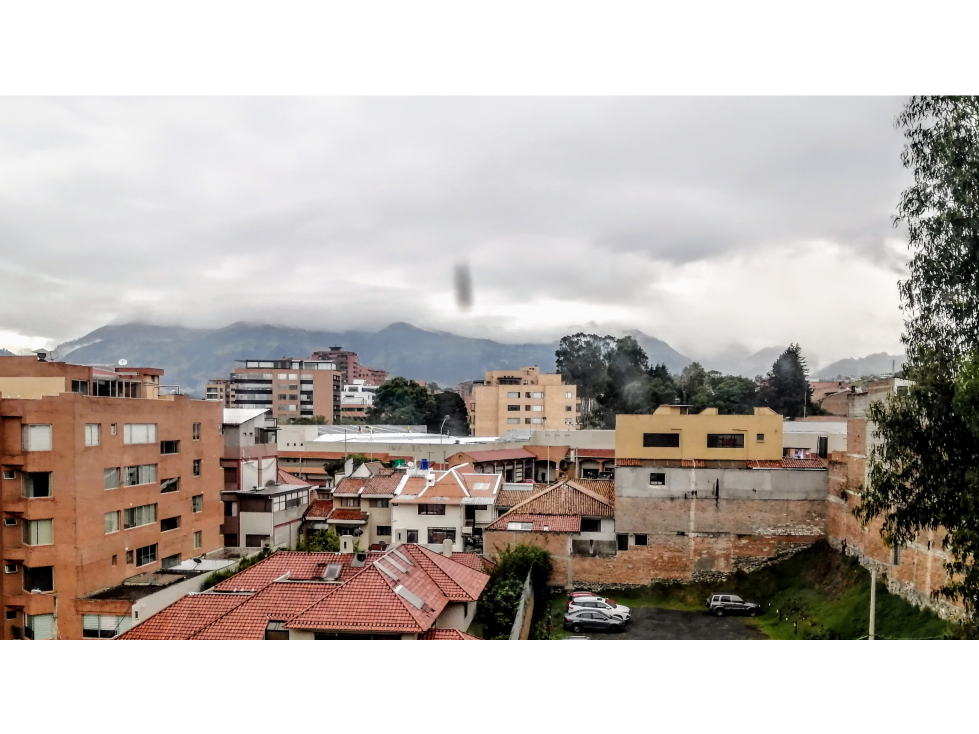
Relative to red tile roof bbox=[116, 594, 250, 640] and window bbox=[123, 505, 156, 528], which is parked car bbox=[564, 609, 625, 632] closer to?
red tile roof bbox=[116, 594, 250, 640]

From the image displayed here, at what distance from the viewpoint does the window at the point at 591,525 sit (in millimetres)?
10203

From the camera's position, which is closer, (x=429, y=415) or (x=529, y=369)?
(x=529, y=369)

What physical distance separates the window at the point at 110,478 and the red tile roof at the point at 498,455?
8.30 metres

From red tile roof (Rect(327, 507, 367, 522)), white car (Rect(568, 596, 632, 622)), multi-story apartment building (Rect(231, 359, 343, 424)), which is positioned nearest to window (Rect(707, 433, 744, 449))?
white car (Rect(568, 596, 632, 622))

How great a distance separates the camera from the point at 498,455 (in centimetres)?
1628

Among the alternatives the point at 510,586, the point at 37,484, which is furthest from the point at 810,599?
the point at 37,484

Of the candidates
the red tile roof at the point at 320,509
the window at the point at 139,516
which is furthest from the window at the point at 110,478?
the red tile roof at the point at 320,509

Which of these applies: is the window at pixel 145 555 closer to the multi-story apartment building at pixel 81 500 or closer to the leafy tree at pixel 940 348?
the multi-story apartment building at pixel 81 500

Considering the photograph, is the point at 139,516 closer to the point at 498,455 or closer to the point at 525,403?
the point at 498,455

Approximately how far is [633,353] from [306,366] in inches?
704

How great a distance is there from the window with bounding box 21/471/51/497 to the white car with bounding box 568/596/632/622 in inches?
243
